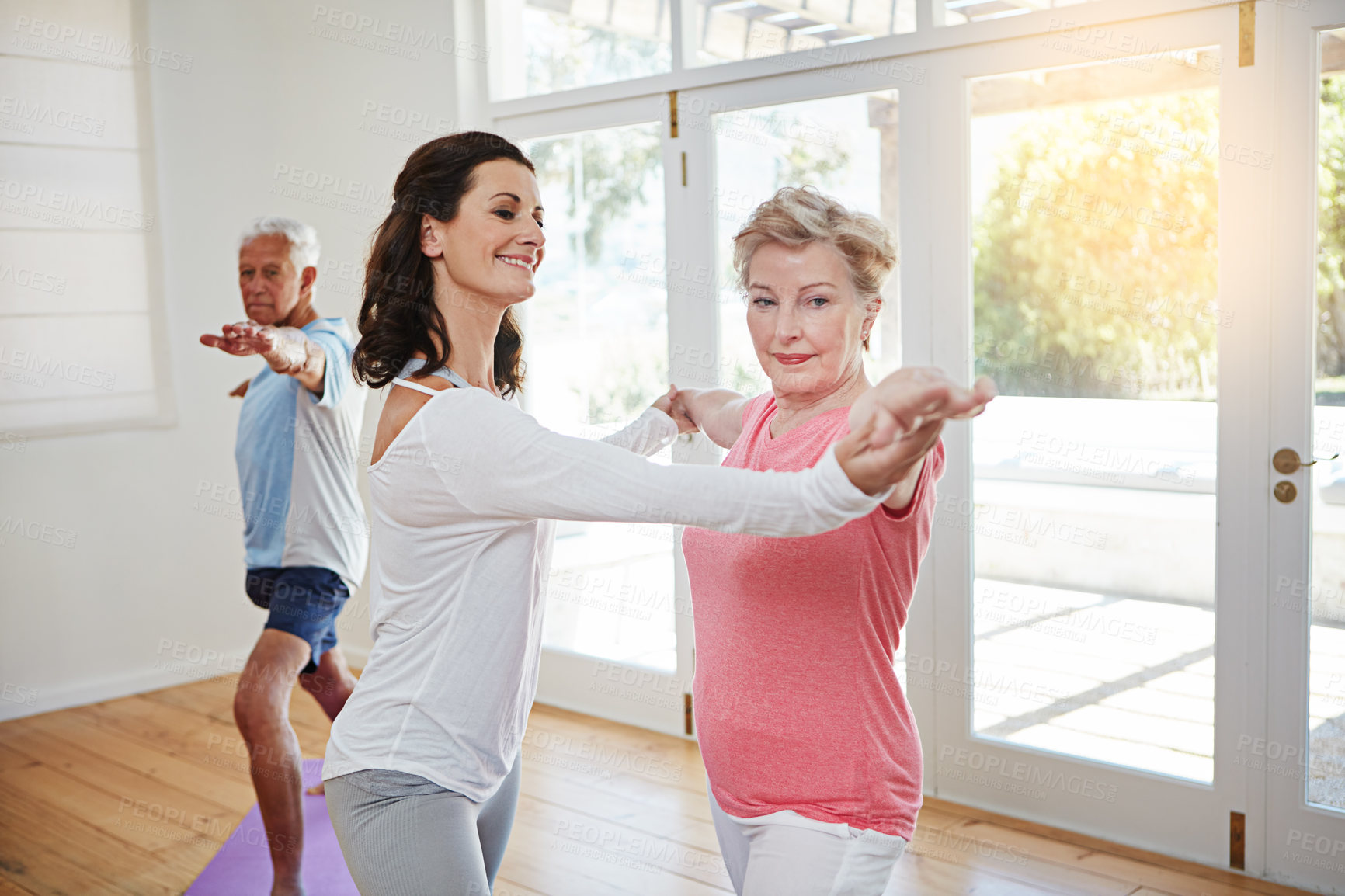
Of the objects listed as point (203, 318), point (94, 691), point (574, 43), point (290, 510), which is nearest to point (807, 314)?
point (290, 510)

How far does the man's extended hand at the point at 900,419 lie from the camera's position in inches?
Result: 41.1

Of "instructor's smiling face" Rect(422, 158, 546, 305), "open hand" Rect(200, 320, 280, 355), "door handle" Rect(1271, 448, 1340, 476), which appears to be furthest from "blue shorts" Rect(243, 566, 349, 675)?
"door handle" Rect(1271, 448, 1340, 476)

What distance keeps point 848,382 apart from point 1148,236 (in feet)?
5.39

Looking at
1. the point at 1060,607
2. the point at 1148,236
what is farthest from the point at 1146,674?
the point at 1148,236

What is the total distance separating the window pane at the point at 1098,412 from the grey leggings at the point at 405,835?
6.82 ft

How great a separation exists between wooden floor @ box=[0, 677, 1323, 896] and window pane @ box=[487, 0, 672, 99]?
2279 mm

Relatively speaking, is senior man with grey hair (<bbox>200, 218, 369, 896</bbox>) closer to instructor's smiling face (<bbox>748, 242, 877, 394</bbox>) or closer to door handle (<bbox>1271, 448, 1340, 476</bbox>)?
instructor's smiling face (<bbox>748, 242, 877, 394</bbox>)

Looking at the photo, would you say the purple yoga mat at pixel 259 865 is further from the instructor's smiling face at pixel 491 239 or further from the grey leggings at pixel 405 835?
the instructor's smiling face at pixel 491 239

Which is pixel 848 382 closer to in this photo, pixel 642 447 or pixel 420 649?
pixel 642 447

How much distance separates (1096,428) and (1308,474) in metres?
0.51

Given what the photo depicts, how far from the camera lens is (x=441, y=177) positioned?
61.4 inches

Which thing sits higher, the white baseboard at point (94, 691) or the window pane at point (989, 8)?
the window pane at point (989, 8)

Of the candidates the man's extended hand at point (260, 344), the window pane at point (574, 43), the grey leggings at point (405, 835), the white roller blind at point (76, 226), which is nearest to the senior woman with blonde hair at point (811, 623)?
the grey leggings at point (405, 835)

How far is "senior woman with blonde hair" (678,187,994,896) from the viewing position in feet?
4.64
